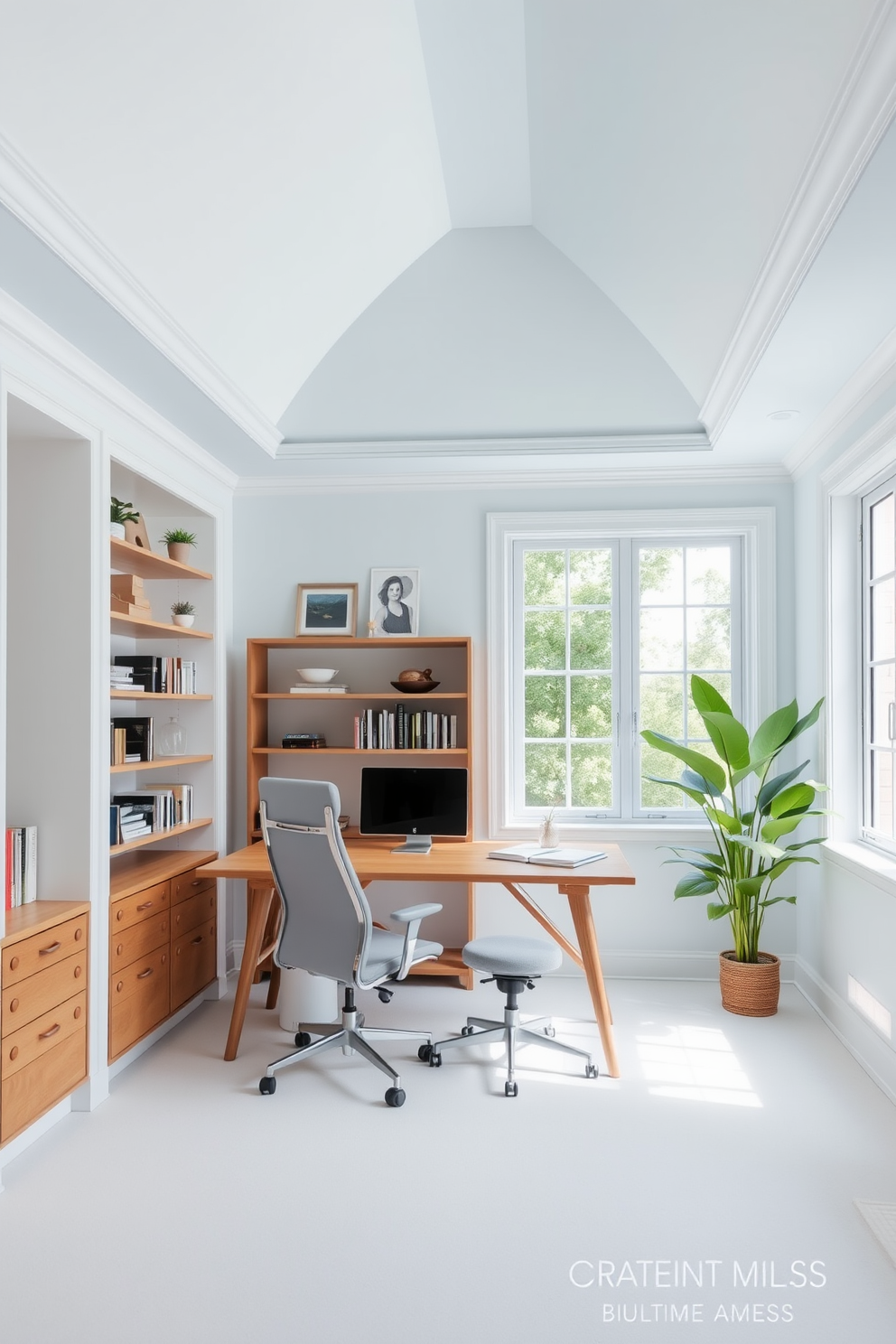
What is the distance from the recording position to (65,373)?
10.00 feet

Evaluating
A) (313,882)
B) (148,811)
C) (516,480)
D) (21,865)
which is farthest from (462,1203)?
(516,480)

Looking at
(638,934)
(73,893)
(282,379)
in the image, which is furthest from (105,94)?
(638,934)

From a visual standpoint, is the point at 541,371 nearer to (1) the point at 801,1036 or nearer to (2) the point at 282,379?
(2) the point at 282,379

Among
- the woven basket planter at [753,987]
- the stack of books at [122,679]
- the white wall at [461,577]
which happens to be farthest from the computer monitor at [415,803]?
the woven basket planter at [753,987]

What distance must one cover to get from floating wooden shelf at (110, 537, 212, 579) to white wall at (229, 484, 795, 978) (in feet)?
1.50

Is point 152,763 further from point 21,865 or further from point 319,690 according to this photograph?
point 319,690

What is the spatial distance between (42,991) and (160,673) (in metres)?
1.48

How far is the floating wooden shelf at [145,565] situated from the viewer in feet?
11.6

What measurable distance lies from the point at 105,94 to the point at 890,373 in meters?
2.55

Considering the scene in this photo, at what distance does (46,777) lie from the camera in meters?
3.21

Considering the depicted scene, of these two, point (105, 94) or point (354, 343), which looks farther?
point (354, 343)

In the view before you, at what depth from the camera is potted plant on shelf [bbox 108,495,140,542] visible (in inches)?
136

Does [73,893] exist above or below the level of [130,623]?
below

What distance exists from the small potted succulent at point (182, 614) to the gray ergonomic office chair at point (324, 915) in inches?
45.8
